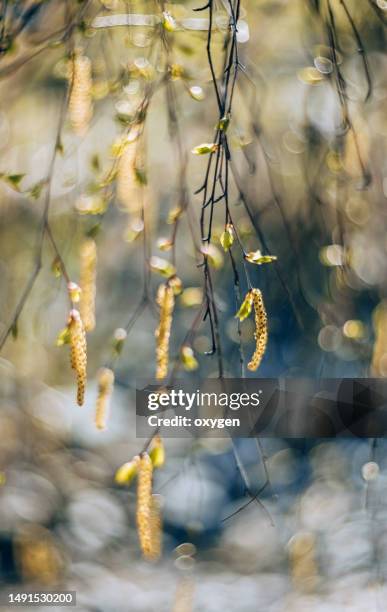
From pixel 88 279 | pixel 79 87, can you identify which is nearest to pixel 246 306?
pixel 88 279

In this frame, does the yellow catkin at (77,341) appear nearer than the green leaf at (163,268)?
Yes

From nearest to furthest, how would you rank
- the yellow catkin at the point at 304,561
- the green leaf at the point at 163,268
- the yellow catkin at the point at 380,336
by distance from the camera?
the green leaf at the point at 163,268
the yellow catkin at the point at 380,336
the yellow catkin at the point at 304,561

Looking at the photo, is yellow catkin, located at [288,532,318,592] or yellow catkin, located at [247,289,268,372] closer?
yellow catkin, located at [247,289,268,372]

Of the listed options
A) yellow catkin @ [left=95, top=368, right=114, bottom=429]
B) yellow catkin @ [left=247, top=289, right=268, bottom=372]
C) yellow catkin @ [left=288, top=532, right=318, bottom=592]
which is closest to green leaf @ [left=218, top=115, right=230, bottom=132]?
yellow catkin @ [left=247, top=289, right=268, bottom=372]

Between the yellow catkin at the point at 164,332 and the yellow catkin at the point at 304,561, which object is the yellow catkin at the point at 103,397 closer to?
the yellow catkin at the point at 164,332

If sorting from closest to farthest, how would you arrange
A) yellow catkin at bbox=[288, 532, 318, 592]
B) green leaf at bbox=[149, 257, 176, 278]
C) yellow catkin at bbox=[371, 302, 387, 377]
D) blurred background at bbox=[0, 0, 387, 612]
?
green leaf at bbox=[149, 257, 176, 278] < yellow catkin at bbox=[371, 302, 387, 377] < blurred background at bbox=[0, 0, 387, 612] < yellow catkin at bbox=[288, 532, 318, 592]

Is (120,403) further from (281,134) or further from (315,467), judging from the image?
(281,134)

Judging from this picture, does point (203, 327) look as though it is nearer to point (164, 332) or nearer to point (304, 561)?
point (304, 561)

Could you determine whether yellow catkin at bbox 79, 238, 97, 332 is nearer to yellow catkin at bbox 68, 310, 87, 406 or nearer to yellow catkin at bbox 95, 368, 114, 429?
yellow catkin at bbox 95, 368, 114, 429

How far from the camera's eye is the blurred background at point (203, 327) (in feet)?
5.08

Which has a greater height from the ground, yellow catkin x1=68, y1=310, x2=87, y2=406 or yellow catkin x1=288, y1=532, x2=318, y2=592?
yellow catkin x1=68, y1=310, x2=87, y2=406

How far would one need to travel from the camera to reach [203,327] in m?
2.04

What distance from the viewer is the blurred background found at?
1.55 meters

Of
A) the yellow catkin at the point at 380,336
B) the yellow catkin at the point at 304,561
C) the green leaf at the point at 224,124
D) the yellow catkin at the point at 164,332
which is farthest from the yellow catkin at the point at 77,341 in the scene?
the yellow catkin at the point at 304,561
